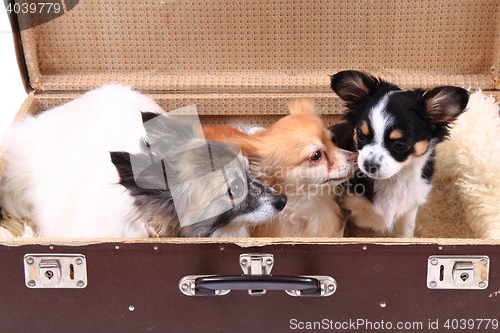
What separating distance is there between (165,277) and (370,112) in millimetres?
922

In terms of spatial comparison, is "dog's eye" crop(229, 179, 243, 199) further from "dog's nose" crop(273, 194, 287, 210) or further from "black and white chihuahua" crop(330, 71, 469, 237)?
"black and white chihuahua" crop(330, 71, 469, 237)

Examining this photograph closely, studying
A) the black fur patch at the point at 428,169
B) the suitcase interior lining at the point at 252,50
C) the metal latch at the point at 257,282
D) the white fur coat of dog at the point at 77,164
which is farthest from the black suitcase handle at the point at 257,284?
the suitcase interior lining at the point at 252,50

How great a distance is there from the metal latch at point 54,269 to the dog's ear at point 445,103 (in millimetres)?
1284

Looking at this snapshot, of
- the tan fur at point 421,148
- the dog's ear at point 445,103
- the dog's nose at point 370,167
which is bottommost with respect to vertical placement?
the dog's nose at point 370,167

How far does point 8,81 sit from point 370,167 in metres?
1.91

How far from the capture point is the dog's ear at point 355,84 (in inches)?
64.2

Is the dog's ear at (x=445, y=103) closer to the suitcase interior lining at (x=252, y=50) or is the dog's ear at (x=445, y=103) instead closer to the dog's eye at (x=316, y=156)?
the dog's eye at (x=316, y=156)

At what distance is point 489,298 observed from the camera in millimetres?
1239

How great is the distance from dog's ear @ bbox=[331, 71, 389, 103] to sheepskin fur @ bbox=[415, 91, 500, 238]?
2.32 feet

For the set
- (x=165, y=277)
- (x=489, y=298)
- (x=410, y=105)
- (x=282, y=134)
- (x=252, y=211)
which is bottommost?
(x=489, y=298)

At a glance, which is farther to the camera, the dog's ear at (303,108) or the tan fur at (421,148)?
the dog's ear at (303,108)

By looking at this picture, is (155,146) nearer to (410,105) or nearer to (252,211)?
(252,211)

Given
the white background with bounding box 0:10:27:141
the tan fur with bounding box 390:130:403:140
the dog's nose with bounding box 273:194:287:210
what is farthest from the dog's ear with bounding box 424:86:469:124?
the white background with bounding box 0:10:27:141

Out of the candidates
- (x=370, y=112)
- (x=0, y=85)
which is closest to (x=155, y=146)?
(x=370, y=112)
